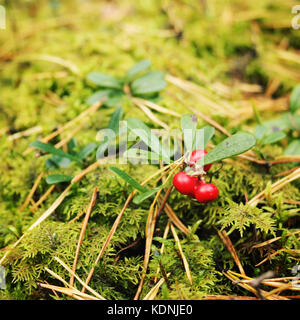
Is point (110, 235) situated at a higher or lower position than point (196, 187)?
lower

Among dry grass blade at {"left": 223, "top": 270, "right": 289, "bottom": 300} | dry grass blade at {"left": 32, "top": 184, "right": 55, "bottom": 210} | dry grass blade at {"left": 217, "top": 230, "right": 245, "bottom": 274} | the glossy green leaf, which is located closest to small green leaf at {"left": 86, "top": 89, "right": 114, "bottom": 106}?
dry grass blade at {"left": 32, "top": 184, "right": 55, "bottom": 210}

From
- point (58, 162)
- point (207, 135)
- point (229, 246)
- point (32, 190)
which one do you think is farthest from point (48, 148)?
point (229, 246)

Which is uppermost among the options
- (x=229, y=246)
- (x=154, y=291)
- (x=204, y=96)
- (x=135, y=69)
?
(x=135, y=69)

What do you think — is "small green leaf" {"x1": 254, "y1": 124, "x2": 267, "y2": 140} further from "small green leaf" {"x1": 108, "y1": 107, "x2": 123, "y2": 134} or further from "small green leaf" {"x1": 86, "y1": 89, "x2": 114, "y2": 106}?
"small green leaf" {"x1": 86, "y1": 89, "x2": 114, "y2": 106}

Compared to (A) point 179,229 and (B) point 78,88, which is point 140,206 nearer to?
(A) point 179,229

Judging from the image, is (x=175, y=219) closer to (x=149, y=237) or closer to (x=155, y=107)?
(x=149, y=237)

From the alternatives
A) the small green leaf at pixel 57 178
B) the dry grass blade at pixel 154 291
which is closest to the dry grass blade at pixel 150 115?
the small green leaf at pixel 57 178
